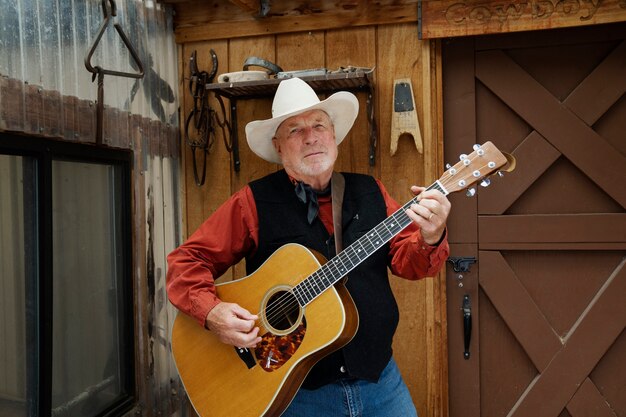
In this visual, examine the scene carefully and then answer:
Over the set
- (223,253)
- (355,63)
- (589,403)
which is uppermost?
(355,63)

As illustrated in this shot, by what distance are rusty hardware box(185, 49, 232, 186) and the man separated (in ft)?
2.56

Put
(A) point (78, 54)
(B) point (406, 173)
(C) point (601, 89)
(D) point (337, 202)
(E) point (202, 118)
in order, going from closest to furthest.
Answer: (D) point (337, 202)
(A) point (78, 54)
(C) point (601, 89)
(B) point (406, 173)
(E) point (202, 118)

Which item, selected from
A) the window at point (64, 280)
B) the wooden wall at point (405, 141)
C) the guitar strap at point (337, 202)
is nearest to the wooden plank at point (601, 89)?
the wooden wall at point (405, 141)

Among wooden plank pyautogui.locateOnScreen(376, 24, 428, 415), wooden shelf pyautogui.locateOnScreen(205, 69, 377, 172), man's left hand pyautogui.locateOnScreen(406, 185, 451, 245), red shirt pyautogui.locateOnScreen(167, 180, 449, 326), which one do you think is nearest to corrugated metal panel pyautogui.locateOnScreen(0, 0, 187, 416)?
wooden shelf pyautogui.locateOnScreen(205, 69, 377, 172)

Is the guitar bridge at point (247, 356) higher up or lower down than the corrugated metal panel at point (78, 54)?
lower down

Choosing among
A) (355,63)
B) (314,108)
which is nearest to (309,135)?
(314,108)

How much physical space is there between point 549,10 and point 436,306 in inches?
57.1

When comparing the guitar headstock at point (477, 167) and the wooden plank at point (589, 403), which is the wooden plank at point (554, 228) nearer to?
the wooden plank at point (589, 403)

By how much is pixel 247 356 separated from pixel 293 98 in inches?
36.7

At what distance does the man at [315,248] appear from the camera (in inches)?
73.0

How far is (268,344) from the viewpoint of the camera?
1852 mm

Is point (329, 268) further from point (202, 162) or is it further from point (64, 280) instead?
point (202, 162)

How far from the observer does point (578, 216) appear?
2584 millimetres

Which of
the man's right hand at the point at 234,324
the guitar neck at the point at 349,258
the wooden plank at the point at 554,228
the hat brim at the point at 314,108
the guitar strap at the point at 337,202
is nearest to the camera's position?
the guitar neck at the point at 349,258
